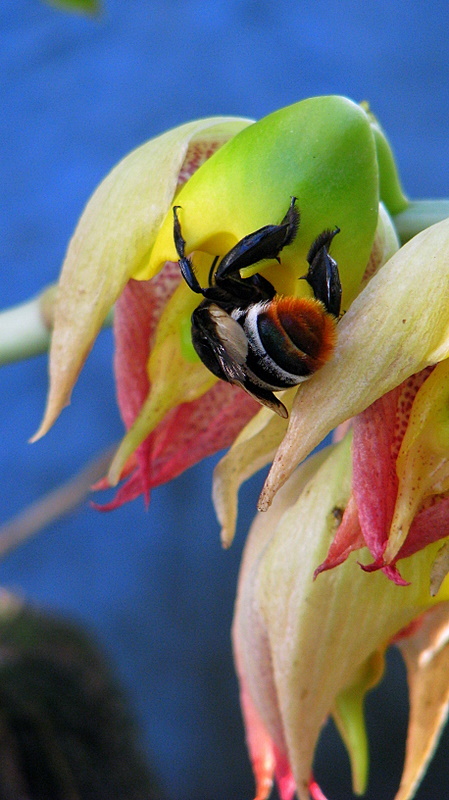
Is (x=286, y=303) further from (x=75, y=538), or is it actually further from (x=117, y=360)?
(x=75, y=538)

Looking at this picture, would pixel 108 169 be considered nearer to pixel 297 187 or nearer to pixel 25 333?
pixel 25 333

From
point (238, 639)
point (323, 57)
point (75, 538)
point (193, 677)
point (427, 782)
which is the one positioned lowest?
Answer: point (427, 782)

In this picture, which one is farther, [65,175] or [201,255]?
[65,175]

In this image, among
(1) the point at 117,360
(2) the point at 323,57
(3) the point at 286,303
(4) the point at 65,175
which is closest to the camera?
(3) the point at 286,303

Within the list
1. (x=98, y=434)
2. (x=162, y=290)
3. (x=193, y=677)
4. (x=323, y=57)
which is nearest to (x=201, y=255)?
(x=162, y=290)

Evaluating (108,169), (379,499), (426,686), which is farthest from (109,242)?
(108,169)

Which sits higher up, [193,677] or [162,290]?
[162,290]

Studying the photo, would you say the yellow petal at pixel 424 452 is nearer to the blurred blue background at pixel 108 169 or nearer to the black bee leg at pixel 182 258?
the black bee leg at pixel 182 258
